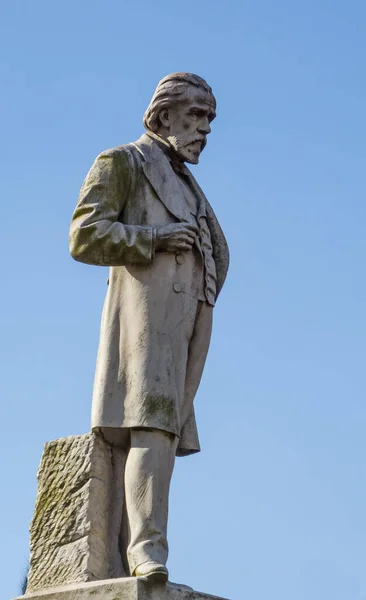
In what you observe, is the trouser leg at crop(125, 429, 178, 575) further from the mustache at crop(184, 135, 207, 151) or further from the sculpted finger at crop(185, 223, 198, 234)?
the mustache at crop(184, 135, 207, 151)

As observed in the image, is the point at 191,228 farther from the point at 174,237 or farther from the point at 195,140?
the point at 195,140

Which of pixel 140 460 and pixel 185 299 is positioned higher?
pixel 185 299

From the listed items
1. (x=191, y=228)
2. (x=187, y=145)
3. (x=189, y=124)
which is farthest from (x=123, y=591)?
(x=189, y=124)

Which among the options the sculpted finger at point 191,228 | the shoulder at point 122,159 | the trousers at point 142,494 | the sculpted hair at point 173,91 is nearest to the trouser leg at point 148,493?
the trousers at point 142,494

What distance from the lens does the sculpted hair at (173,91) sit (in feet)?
31.1

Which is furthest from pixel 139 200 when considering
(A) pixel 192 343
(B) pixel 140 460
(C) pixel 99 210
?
(B) pixel 140 460

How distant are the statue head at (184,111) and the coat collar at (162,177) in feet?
0.46

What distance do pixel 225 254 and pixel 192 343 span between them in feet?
2.57

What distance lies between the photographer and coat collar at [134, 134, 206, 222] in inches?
367

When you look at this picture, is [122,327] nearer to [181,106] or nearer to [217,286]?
[217,286]

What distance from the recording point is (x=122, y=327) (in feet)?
29.5

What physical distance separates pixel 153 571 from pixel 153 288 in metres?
1.80

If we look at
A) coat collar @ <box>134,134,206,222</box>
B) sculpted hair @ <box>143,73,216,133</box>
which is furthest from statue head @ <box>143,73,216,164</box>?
coat collar @ <box>134,134,206,222</box>

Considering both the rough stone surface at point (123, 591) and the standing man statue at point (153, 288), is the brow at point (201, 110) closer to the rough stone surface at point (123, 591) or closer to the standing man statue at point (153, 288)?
the standing man statue at point (153, 288)
